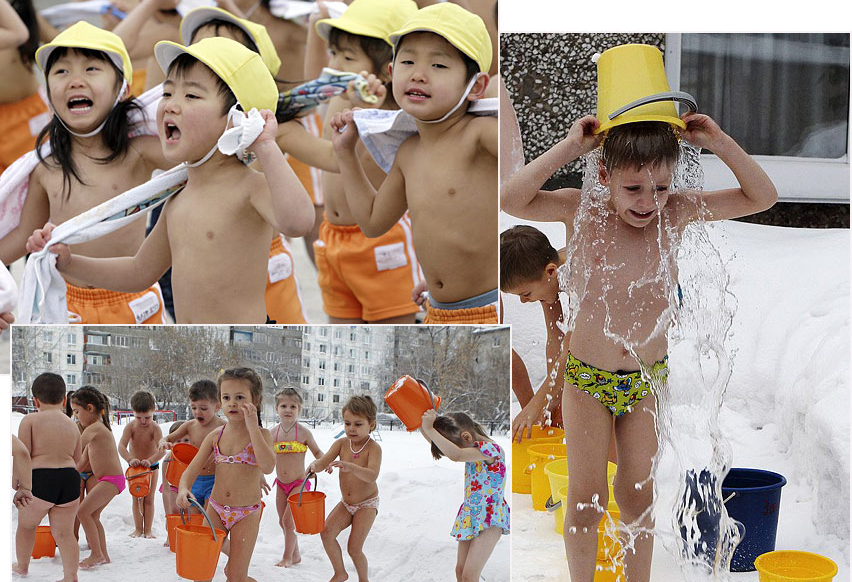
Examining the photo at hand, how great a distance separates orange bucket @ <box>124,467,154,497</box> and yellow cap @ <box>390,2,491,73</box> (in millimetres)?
1356

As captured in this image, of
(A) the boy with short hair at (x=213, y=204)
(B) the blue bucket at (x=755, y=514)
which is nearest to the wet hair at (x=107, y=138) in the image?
(A) the boy with short hair at (x=213, y=204)

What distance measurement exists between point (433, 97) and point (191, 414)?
3.55 ft

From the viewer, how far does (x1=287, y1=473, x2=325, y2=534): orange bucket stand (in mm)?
2701

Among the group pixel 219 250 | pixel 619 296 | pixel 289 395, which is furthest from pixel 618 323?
pixel 219 250

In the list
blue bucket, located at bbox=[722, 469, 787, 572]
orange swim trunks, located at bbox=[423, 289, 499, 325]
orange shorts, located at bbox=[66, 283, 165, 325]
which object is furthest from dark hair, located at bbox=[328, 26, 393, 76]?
blue bucket, located at bbox=[722, 469, 787, 572]

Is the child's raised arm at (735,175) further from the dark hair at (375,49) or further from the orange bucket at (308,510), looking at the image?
the orange bucket at (308,510)

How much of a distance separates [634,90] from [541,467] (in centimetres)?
104

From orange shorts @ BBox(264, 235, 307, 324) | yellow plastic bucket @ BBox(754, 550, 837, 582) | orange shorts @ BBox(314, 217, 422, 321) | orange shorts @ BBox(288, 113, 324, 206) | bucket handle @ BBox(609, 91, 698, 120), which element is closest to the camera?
bucket handle @ BBox(609, 91, 698, 120)

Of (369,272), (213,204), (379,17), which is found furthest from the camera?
(369,272)

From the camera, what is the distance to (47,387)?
2.73 metres

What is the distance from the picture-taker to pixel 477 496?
2.67 m

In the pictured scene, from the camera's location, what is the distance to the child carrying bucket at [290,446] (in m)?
2.70

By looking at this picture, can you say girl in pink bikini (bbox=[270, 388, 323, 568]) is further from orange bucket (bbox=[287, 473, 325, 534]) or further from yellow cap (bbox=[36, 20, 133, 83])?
yellow cap (bbox=[36, 20, 133, 83])

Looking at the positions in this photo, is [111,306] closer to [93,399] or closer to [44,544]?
[93,399]
